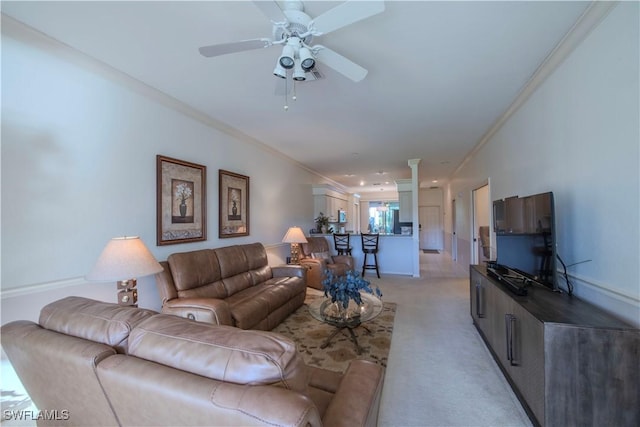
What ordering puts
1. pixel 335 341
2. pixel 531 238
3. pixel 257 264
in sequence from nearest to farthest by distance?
pixel 531 238 → pixel 335 341 → pixel 257 264

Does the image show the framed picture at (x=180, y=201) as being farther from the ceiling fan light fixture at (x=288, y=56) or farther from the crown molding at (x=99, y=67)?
the ceiling fan light fixture at (x=288, y=56)

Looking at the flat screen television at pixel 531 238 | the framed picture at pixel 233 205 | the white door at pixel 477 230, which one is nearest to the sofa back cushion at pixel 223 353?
the flat screen television at pixel 531 238

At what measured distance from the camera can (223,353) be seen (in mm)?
830

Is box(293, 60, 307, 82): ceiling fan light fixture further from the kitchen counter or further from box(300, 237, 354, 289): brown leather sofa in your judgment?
the kitchen counter

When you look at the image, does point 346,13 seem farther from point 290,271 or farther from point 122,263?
point 290,271

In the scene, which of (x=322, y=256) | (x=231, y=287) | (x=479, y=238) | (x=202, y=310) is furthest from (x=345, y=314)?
(x=479, y=238)

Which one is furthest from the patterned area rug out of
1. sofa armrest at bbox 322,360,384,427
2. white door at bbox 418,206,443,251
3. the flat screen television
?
white door at bbox 418,206,443,251

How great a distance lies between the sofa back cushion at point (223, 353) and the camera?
79 cm

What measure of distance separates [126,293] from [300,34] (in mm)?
2300

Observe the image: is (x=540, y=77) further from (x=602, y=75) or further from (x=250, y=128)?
(x=250, y=128)

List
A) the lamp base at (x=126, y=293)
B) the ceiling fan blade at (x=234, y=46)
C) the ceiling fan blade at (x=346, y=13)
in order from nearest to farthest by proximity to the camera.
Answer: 1. the ceiling fan blade at (x=346, y=13)
2. the ceiling fan blade at (x=234, y=46)
3. the lamp base at (x=126, y=293)

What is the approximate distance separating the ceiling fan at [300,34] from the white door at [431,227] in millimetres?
9777

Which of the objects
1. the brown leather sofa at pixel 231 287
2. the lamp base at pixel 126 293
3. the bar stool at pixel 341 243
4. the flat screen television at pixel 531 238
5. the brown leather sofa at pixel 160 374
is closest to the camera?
the brown leather sofa at pixel 160 374

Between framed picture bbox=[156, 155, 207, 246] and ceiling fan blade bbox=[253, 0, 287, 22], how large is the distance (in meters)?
2.00
